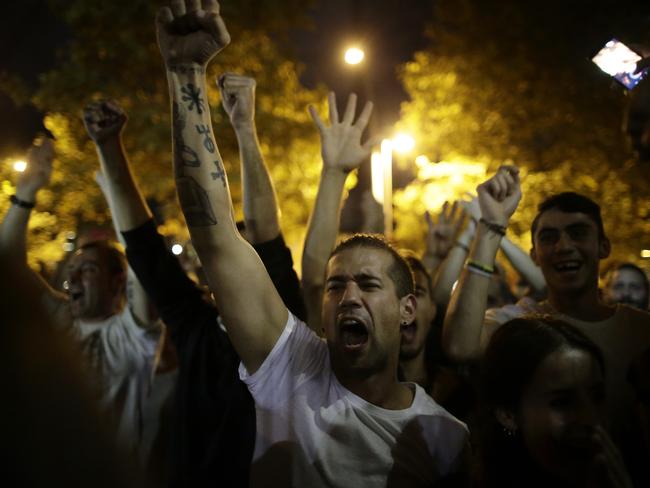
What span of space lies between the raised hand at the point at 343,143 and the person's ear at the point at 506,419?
173 centimetres

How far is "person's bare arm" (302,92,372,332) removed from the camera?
340 cm

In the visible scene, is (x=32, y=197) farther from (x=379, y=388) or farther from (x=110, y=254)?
(x=379, y=388)

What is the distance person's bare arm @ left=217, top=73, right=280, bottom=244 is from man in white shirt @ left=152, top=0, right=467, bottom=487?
30.3 inches

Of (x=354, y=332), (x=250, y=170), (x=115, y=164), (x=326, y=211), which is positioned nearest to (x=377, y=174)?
(x=326, y=211)

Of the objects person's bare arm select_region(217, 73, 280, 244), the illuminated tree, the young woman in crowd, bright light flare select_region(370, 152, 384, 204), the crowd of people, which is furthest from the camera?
bright light flare select_region(370, 152, 384, 204)

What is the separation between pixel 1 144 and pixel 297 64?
44.5 feet

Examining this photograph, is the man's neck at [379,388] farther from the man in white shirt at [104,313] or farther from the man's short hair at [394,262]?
the man in white shirt at [104,313]

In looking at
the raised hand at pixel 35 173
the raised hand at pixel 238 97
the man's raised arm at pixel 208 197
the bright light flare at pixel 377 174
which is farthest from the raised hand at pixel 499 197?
the bright light flare at pixel 377 174

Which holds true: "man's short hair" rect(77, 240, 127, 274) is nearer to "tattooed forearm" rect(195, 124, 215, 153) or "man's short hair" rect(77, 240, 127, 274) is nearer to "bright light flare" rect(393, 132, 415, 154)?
"tattooed forearm" rect(195, 124, 215, 153)

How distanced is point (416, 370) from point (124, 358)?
200 centimetres

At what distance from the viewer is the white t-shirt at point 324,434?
7.36ft

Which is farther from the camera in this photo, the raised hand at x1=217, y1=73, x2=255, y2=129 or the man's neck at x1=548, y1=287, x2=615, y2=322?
the man's neck at x1=548, y1=287, x2=615, y2=322

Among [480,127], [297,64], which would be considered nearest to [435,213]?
[480,127]

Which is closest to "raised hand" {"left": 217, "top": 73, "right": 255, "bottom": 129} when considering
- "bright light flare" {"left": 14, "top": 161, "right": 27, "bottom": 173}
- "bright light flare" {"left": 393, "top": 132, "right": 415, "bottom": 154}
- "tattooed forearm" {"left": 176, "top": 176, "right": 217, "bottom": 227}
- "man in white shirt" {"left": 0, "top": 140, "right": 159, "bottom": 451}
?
"tattooed forearm" {"left": 176, "top": 176, "right": 217, "bottom": 227}
